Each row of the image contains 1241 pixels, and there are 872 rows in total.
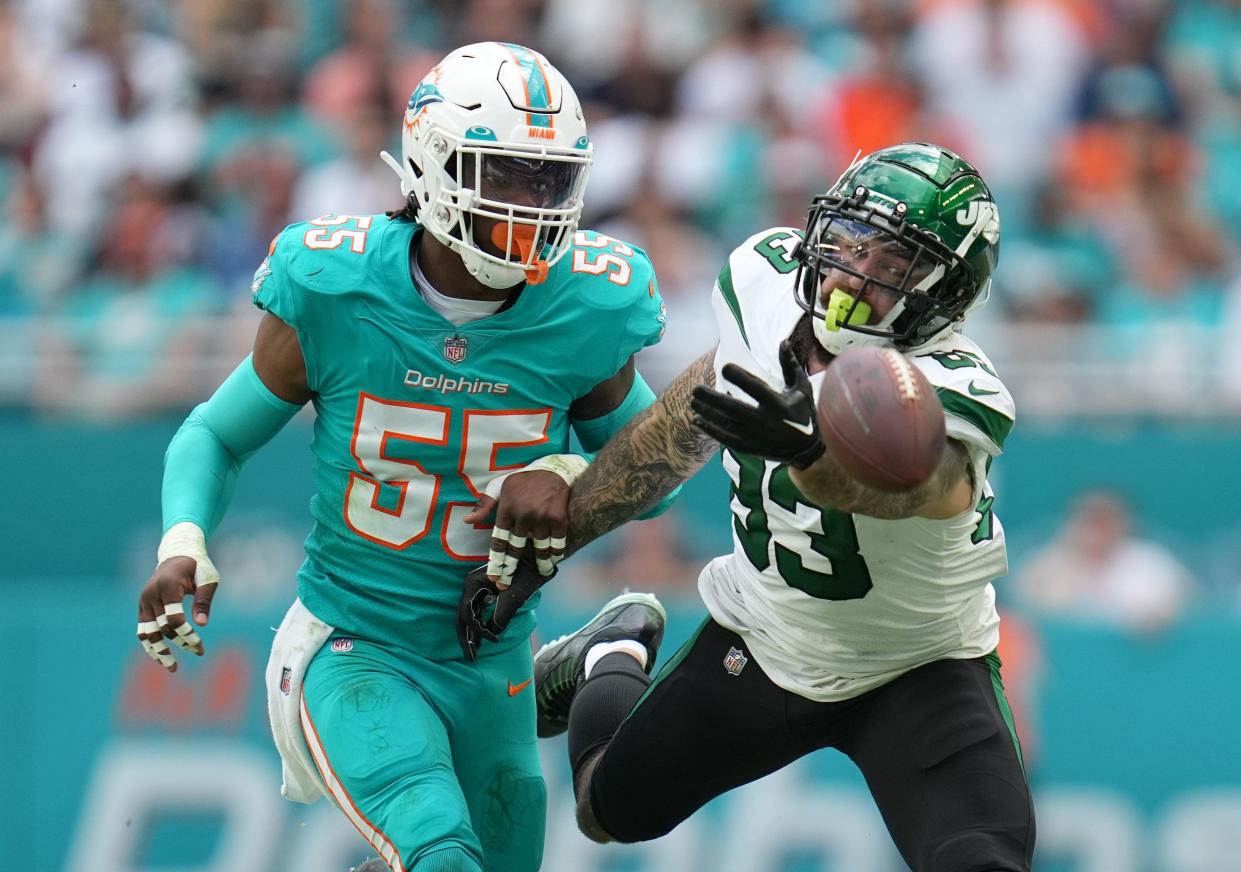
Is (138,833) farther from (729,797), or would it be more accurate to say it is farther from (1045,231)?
(1045,231)

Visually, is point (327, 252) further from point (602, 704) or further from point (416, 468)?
point (602, 704)

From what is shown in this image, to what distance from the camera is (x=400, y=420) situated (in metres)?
4.62

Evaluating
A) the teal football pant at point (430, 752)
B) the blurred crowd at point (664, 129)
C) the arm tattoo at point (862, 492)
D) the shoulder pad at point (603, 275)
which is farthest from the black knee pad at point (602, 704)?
the blurred crowd at point (664, 129)

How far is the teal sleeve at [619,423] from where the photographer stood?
4.91 metres

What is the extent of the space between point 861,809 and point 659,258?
2.96m

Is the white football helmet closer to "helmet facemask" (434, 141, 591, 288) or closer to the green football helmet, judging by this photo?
"helmet facemask" (434, 141, 591, 288)

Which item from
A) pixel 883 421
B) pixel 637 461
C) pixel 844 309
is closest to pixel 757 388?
pixel 883 421

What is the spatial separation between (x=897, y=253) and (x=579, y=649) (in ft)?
5.38

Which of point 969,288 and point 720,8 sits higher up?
A: point 969,288

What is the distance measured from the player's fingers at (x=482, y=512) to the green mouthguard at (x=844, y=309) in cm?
93

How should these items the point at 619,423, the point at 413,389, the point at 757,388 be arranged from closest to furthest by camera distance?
the point at 757,388
the point at 413,389
the point at 619,423

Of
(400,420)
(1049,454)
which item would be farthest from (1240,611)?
(400,420)

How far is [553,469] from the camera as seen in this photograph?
4.64 metres

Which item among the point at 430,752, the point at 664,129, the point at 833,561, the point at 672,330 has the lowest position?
the point at 672,330
